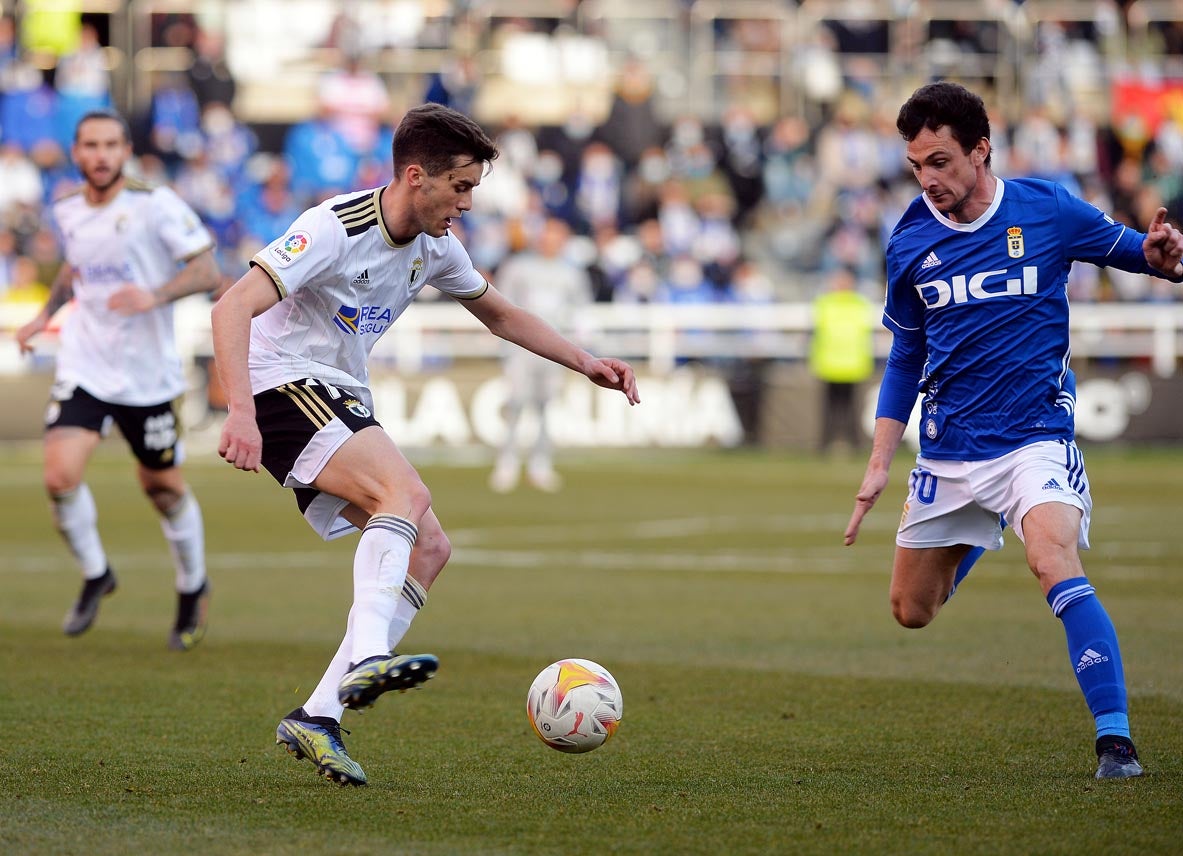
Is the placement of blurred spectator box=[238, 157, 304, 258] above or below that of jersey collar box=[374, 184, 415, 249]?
below

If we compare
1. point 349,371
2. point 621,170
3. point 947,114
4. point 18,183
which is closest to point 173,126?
point 18,183

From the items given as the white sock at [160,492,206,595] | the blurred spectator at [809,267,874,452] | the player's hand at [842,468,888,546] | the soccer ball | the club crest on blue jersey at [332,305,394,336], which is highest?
the club crest on blue jersey at [332,305,394,336]

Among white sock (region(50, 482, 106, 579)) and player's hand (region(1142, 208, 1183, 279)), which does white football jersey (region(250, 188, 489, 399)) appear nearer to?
player's hand (region(1142, 208, 1183, 279))

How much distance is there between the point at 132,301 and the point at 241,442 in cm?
404

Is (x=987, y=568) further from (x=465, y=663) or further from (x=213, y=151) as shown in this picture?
(x=213, y=151)

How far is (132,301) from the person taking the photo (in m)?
9.16

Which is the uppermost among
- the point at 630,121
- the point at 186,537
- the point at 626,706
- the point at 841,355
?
the point at 630,121

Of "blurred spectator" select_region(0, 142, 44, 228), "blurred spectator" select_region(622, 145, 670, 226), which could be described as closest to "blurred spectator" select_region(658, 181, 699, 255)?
"blurred spectator" select_region(622, 145, 670, 226)

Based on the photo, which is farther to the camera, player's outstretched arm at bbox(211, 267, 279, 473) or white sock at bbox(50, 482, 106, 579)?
white sock at bbox(50, 482, 106, 579)

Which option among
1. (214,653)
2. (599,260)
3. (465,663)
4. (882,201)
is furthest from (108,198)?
(882,201)

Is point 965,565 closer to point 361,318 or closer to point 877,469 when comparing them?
point 877,469

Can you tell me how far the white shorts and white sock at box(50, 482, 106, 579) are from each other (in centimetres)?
471

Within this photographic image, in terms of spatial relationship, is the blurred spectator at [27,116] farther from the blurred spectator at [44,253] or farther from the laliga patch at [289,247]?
the laliga patch at [289,247]

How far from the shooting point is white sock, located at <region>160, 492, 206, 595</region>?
9.30m
